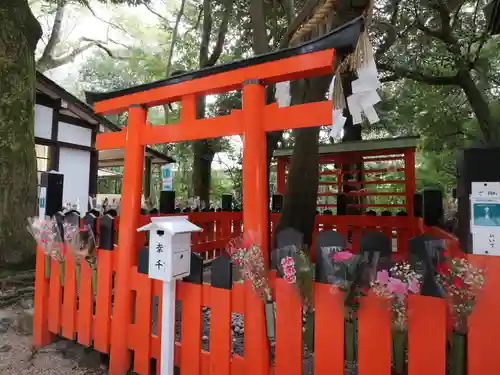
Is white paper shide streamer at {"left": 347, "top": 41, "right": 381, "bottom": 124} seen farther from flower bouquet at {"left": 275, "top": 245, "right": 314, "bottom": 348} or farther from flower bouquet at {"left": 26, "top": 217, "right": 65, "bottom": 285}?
flower bouquet at {"left": 26, "top": 217, "right": 65, "bottom": 285}

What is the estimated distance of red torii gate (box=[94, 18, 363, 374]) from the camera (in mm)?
1954

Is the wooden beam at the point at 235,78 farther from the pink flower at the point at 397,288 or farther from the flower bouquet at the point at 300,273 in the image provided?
the pink flower at the point at 397,288

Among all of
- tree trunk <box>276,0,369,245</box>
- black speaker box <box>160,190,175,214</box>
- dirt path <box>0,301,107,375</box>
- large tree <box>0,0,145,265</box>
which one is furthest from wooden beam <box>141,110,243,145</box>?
large tree <box>0,0,145,265</box>

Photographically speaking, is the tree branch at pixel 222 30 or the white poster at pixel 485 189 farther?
the tree branch at pixel 222 30

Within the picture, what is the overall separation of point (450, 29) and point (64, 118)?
10445mm

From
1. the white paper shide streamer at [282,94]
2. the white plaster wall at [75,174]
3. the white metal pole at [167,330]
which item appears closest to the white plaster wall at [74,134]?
the white plaster wall at [75,174]

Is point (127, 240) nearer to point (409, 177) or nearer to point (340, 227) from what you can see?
point (340, 227)

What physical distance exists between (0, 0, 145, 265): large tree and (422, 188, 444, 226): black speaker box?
5.34m

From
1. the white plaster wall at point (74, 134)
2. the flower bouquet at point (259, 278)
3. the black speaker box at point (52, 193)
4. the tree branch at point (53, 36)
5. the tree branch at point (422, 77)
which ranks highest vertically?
the tree branch at point (53, 36)

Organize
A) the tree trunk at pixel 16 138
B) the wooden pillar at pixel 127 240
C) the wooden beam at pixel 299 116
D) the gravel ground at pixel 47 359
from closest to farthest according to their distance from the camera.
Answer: the wooden beam at pixel 299 116
the wooden pillar at pixel 127 240
the gravel ground at pixel 47 359
the tree trunk at pixel 16 138

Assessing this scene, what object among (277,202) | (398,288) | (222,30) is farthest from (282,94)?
(222,30)

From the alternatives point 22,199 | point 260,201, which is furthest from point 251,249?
point 22,199

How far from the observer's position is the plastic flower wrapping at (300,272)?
1.76 m

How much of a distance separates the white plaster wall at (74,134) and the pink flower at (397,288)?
31.0 ft
